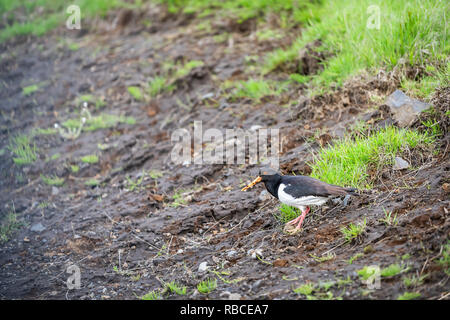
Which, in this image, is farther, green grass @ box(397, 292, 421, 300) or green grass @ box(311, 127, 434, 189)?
green grass @ box(311, 127, 434, 189)

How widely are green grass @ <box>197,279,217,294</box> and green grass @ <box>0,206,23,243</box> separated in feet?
9.90

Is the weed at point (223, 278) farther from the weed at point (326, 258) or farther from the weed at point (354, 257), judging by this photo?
the weed at point (354, 257)

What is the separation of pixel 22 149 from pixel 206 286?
193 inches

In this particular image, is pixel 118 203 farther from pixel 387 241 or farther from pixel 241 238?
pixel 387 241

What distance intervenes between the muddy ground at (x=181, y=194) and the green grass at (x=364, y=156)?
19 centimetres

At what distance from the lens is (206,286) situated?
3.89m

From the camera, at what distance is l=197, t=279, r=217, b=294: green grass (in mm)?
3832

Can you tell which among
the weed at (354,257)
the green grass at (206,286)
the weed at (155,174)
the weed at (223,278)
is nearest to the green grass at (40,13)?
the weed at (155,174)

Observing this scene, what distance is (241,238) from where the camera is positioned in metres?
4.65

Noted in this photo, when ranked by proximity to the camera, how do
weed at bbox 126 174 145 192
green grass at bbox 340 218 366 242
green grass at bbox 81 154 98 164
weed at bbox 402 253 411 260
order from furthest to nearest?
1. green grass at bbox 81 154 98 164
2. weed at bbox 126 174 145 192
3. green grass at bbox 340 218 366 242
4. weed at bbox 402 253 411 260

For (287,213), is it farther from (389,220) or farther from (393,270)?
(393,270)

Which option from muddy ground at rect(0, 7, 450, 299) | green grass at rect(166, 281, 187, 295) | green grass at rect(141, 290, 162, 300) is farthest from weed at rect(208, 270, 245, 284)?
green grass at rect(141, 290, 162, 300)

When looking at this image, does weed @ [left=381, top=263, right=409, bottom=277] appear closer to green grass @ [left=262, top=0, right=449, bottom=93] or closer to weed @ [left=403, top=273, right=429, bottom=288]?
weed @ [left=403, top=273, right=429, bottom=288]
